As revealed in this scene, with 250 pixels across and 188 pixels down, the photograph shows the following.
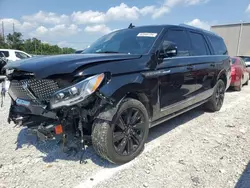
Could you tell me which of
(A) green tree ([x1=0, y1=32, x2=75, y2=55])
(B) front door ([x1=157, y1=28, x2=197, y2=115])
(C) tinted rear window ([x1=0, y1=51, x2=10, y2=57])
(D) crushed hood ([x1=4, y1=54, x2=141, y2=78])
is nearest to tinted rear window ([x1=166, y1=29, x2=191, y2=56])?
(B) front door ([x1=157, y1=28, x2=197, y2=115])

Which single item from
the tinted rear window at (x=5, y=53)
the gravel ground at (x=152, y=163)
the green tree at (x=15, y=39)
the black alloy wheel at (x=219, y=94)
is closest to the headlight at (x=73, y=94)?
the gravel ground at (x=152, y=163)

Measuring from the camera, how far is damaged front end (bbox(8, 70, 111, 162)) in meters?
2.42

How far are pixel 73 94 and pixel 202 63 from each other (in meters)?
3.13

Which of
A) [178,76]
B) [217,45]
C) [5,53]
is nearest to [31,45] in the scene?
[5,53]

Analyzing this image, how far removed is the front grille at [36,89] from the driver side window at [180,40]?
2035 mm

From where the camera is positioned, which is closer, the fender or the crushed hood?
the crushed hood

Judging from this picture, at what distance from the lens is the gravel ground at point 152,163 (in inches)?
103

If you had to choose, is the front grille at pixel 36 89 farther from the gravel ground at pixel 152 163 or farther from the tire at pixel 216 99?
the tire at pixel 216 99

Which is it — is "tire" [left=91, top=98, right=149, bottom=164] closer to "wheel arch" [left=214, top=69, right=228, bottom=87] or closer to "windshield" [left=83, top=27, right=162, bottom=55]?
"windshield" [left=83, top=27, right=162, bottom=55]

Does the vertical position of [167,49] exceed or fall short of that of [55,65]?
it exceeds it

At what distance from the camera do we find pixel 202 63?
4582 millimetres

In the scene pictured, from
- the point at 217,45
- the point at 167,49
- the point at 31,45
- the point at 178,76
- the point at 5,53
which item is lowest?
the point at 178,76

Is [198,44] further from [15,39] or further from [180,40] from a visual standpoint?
[15,39]

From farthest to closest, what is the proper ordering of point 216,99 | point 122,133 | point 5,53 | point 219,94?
1. point 5,53
2. point 219,94
3. point 216,99
4. point 122,133
